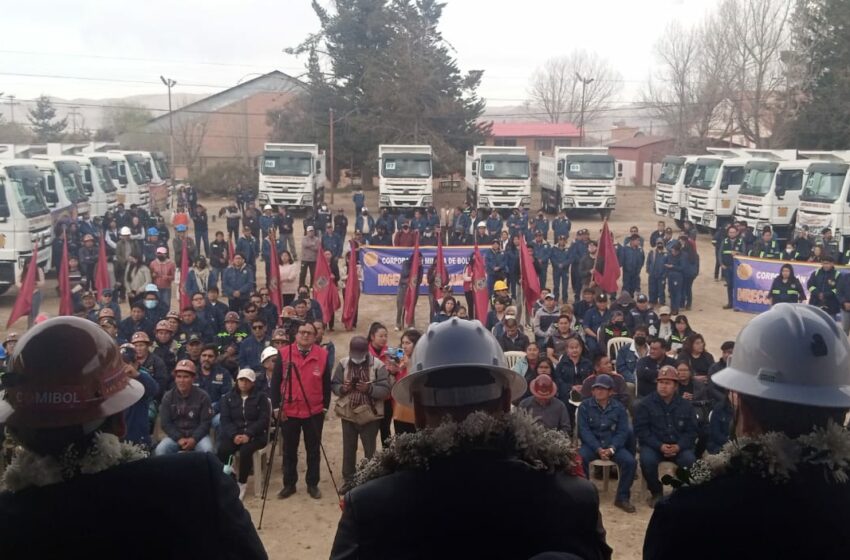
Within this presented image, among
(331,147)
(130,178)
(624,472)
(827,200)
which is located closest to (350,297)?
(624,472)

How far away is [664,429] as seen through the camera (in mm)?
7797

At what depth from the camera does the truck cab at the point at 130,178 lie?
28672mm

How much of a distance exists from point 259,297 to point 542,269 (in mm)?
6721

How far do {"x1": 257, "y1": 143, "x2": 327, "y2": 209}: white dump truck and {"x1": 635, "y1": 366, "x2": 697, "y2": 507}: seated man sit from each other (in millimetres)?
→ 24706

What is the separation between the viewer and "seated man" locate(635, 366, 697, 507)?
775cm

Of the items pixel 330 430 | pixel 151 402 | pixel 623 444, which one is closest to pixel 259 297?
pixel 330 430

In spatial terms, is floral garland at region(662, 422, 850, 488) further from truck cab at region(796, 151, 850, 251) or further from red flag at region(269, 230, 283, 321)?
truck cab at region(796, 151, 850, 251)

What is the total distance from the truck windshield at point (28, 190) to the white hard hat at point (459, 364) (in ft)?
54.9

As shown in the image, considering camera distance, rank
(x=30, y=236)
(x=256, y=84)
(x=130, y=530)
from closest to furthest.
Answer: (x=130, y=530) < (x=30, y=236) < (x=256, y=84)

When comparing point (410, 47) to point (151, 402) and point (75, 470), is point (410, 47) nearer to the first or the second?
point (151, 402)

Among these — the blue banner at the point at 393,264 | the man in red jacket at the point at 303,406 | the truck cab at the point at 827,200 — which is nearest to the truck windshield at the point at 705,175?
the truck cab at the point at 827,200

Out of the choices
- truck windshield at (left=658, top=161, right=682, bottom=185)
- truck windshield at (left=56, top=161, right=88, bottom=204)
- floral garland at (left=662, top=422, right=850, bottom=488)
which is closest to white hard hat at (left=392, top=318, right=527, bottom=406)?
floral garland at (left=662, top=422, right=850, bottom=488)

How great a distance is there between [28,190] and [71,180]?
4946 millimetres

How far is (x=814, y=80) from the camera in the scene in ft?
131
